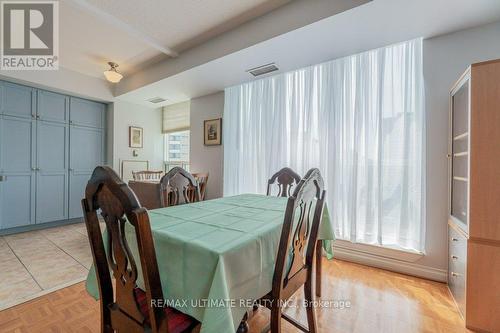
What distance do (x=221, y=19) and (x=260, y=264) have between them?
2.48m

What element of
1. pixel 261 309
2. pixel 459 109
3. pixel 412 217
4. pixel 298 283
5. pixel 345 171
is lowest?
pixel 261 309

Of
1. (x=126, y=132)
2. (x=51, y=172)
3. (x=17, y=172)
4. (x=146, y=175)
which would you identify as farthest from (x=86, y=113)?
(x=146, y=175)

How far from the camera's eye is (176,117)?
4961 millimetres

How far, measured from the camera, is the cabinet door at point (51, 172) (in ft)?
12.0

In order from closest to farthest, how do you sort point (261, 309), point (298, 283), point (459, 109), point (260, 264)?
point (260, 264), point (298, 283), point (261, 309), point (459, 109)

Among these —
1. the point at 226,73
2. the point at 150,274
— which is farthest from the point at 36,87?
the point at 150,274

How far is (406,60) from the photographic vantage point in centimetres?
225

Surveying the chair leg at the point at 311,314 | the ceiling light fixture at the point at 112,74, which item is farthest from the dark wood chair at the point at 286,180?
the ceiling light fixture at the point at 112,74

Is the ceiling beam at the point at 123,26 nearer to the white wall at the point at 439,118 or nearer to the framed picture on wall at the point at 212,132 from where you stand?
the framed picture on wall at the point at 212,132

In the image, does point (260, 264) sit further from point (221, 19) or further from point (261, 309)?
point (221, 19)

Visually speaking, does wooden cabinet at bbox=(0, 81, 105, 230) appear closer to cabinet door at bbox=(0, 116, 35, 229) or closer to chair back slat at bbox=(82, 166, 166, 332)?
cabinet door at bbox=(0, 116, 35, 229)

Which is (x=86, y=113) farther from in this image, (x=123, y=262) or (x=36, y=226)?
(x=123, y=262)

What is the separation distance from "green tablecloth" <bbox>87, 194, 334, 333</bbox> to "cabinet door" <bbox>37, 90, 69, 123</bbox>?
391 centimetres

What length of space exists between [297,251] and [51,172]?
4526 millimetres
